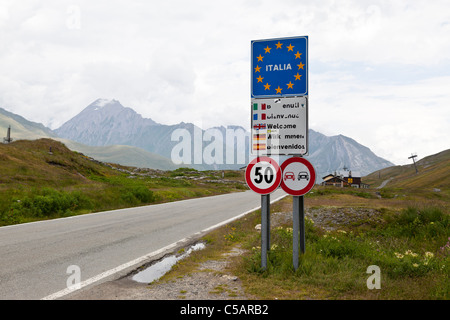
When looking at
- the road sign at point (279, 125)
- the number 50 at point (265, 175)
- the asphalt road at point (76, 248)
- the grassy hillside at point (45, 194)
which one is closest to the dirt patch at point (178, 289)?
the asphalt road at point (76, 248)

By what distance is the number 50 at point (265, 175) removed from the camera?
19.0 feet

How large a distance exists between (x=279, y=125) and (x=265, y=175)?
97 centimetres

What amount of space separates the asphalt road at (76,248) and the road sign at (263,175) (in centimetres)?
309

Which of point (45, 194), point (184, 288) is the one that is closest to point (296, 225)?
point (184, 288)

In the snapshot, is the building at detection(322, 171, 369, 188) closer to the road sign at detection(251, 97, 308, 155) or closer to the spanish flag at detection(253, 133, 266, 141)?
the road sign at detection(251, 97, 308, 155)

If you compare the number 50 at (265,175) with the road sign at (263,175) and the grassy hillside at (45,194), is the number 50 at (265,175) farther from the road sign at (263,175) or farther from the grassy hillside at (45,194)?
the grassy hillside at (45,194)

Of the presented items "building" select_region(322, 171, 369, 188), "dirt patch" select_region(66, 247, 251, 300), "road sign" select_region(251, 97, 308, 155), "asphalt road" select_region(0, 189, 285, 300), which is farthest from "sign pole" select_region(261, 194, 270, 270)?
"building" select_region(322, 171, 369, 188)

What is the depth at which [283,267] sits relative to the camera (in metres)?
5.75

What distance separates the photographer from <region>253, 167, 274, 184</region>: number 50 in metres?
5.80

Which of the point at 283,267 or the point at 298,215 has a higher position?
the point at 298,215

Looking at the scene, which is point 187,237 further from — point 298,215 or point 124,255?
point 298,215
